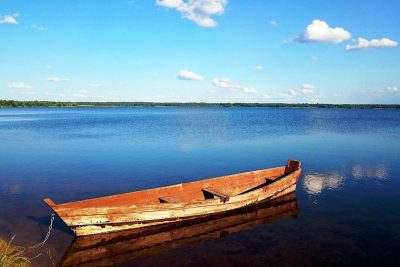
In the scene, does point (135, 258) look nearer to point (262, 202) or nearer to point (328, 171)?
point (262, 202)

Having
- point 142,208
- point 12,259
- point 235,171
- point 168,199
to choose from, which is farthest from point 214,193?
point 235,171

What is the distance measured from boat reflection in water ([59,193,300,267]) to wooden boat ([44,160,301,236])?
218mm

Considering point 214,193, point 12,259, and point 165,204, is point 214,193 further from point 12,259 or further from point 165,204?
point 12,259

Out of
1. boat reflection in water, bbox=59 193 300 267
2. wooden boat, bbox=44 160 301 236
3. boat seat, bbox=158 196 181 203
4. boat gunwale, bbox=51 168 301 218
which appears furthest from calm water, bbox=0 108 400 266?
boat seat, bbox=158 196 181 203

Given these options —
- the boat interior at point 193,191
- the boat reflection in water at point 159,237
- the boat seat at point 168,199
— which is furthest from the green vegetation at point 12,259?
the boat seat at point 168,199

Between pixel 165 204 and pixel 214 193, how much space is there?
8.39 feet

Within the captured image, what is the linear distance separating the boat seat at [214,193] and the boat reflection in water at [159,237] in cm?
69

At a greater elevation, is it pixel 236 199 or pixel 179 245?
pixel 236 199

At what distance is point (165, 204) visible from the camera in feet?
36.0

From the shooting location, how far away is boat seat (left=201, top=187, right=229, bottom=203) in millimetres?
12348

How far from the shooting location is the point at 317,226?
11.7 m

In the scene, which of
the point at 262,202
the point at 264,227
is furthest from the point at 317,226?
the point at 262,202

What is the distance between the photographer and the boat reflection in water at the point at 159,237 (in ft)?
31.0

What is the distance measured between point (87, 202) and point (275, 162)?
1507 centimetres
